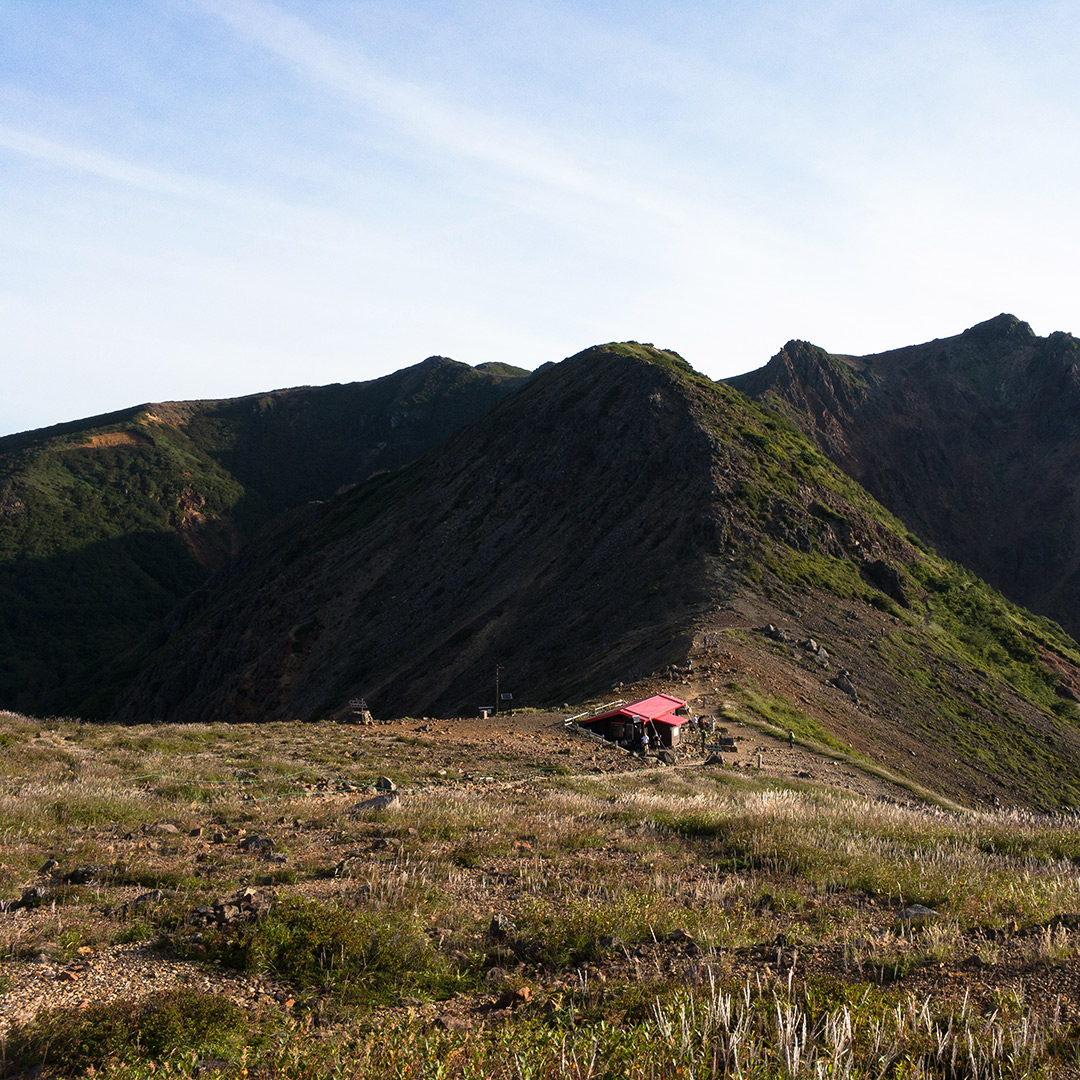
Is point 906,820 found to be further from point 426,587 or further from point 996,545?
point 996,545

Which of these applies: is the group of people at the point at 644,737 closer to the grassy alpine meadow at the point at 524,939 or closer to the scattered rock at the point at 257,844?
the grassy alpine meadow at the point at 524,939

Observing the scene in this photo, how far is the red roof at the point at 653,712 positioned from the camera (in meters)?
23.2

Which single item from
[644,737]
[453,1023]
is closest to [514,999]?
[453,1023]

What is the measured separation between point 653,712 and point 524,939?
17.0 meters

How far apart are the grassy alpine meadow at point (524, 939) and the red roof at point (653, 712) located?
31.4 feet

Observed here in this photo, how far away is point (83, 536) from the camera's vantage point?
356 feet

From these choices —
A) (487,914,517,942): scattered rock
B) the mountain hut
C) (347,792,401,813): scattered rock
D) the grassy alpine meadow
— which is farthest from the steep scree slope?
(487,914,517,942): scattered rock

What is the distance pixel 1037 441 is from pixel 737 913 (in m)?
116

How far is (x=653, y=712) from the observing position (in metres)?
23.5

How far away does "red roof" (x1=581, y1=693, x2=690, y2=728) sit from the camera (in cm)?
2322

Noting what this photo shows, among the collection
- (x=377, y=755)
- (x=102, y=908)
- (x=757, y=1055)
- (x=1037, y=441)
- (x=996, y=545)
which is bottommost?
(x=377, y=755)

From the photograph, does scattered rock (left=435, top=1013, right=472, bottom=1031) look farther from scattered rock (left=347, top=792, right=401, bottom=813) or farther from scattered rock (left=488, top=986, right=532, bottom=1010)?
scattered rock (left=347, top=792, right=401, bottom=813)

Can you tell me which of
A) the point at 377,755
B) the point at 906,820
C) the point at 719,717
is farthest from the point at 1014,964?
the point at 719,717

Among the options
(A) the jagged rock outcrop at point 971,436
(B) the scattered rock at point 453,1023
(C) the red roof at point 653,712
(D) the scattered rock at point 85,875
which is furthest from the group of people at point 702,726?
(A) the jagged rock outcrop at point 971,436
